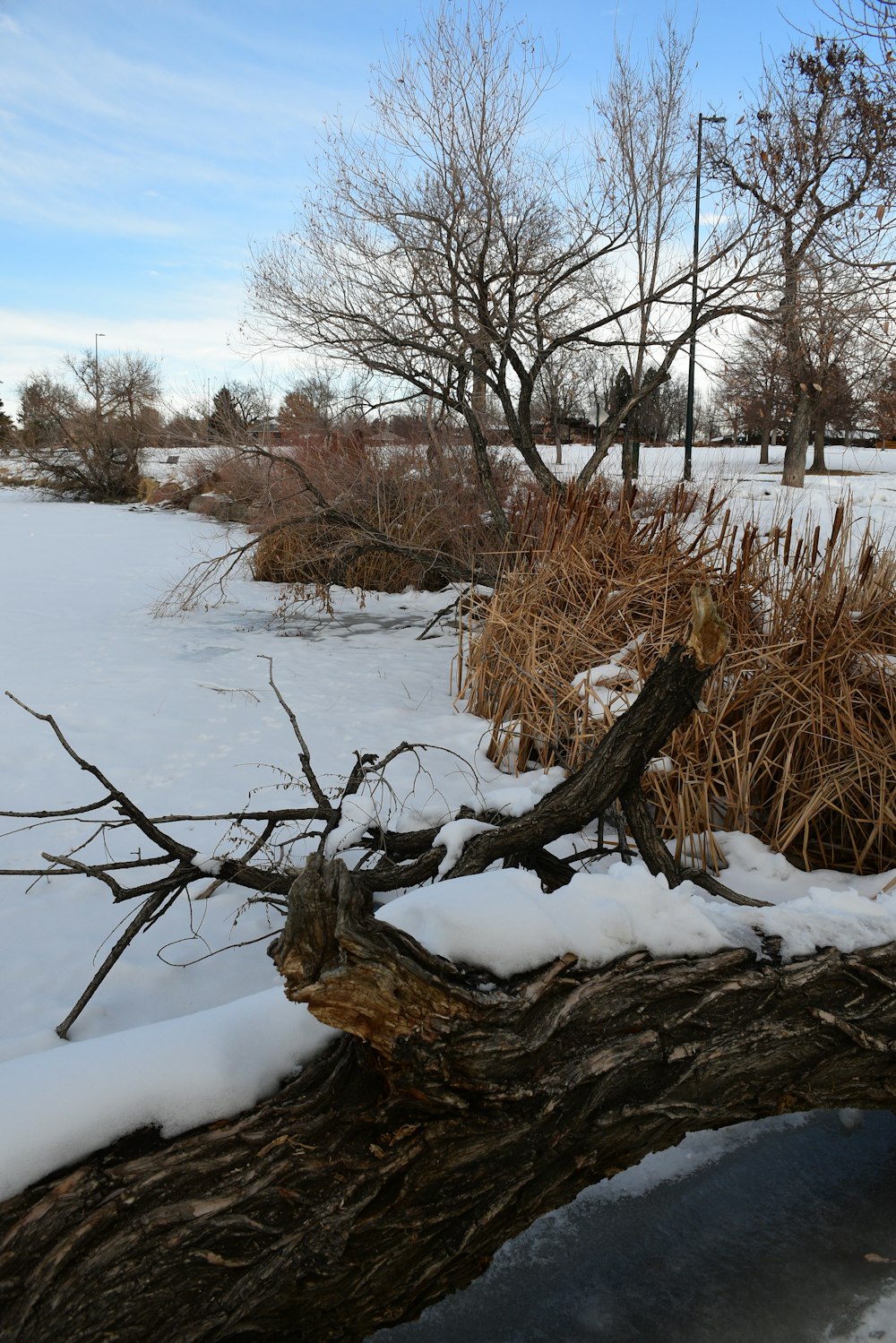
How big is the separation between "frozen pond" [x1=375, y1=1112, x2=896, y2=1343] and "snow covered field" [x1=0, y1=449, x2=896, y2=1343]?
0.04 meters

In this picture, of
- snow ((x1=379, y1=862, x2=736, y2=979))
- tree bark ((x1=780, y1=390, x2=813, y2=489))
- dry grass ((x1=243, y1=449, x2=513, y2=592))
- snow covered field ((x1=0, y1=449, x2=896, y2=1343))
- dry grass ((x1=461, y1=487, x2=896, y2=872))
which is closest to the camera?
snow covered field ((x1=0, y1=449, x2=896, y2=1343))

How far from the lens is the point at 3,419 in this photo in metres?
37.2

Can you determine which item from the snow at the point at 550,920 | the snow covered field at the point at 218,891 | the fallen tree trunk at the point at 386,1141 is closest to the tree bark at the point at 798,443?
the snow covered field at the point at 218,891

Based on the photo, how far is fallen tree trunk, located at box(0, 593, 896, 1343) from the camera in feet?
4.26

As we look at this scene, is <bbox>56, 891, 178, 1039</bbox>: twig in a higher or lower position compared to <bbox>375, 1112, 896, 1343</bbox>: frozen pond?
higher

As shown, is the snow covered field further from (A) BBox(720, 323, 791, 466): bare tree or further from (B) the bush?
(A) BBox(720, 323, 791, 466): bare tree

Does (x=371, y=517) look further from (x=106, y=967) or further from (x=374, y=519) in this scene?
(x=106, y=967)

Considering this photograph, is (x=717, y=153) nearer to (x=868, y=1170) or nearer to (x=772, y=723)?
(x=772, y=723)

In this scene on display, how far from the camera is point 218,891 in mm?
3035

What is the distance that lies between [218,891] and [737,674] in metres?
2.04

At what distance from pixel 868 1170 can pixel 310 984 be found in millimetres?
1586

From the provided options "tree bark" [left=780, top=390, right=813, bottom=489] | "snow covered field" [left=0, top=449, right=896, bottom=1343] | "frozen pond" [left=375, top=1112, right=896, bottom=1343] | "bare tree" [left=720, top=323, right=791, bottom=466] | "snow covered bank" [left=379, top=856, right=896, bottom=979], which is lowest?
"frozen pond" [left=375, top=1112, right=896, bottom=1343]

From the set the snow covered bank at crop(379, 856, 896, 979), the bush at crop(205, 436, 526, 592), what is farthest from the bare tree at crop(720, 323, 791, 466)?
the snow covered bank at crop(379, 856, 896, 979)

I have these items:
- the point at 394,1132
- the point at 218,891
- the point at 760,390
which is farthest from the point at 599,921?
the point at 760,390
